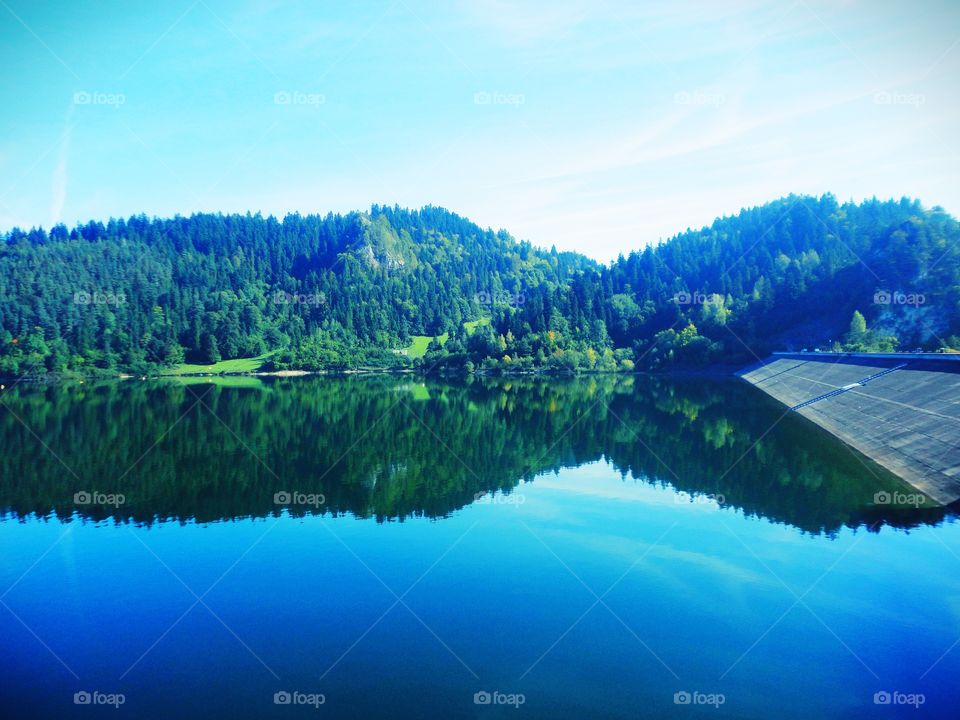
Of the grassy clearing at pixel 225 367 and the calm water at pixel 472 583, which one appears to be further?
the grassy clearing at pixel 225 367

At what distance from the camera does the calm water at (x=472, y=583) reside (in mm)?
17328

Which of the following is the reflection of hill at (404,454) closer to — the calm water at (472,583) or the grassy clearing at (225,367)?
the calm water at (472,583)

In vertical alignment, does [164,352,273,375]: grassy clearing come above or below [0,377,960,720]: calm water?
above

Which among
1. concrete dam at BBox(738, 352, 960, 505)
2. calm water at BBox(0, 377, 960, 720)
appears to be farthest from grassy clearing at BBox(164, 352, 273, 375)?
concrete dam at BBox(738, 352, 960, 505)

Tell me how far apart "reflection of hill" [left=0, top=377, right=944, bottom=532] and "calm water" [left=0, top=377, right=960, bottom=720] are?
1.24 feet

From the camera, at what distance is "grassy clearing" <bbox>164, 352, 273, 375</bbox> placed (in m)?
176

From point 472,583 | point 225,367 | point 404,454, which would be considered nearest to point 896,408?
point 404,454

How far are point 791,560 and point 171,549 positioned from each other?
29217 mm

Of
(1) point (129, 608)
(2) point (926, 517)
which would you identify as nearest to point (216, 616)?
(1) point (129, 608)

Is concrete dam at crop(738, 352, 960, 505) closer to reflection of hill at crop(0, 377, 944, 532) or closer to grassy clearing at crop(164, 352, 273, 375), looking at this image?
reflection of hill at crop(0, 377, 944, 532)

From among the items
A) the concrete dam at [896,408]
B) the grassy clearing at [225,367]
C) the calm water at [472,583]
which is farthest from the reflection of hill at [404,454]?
the grassy clearing at [225,367]

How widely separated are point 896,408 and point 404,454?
4412 cm

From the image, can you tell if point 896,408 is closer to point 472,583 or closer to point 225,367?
point 472,583

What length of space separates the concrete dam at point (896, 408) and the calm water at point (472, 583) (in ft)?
7.07
